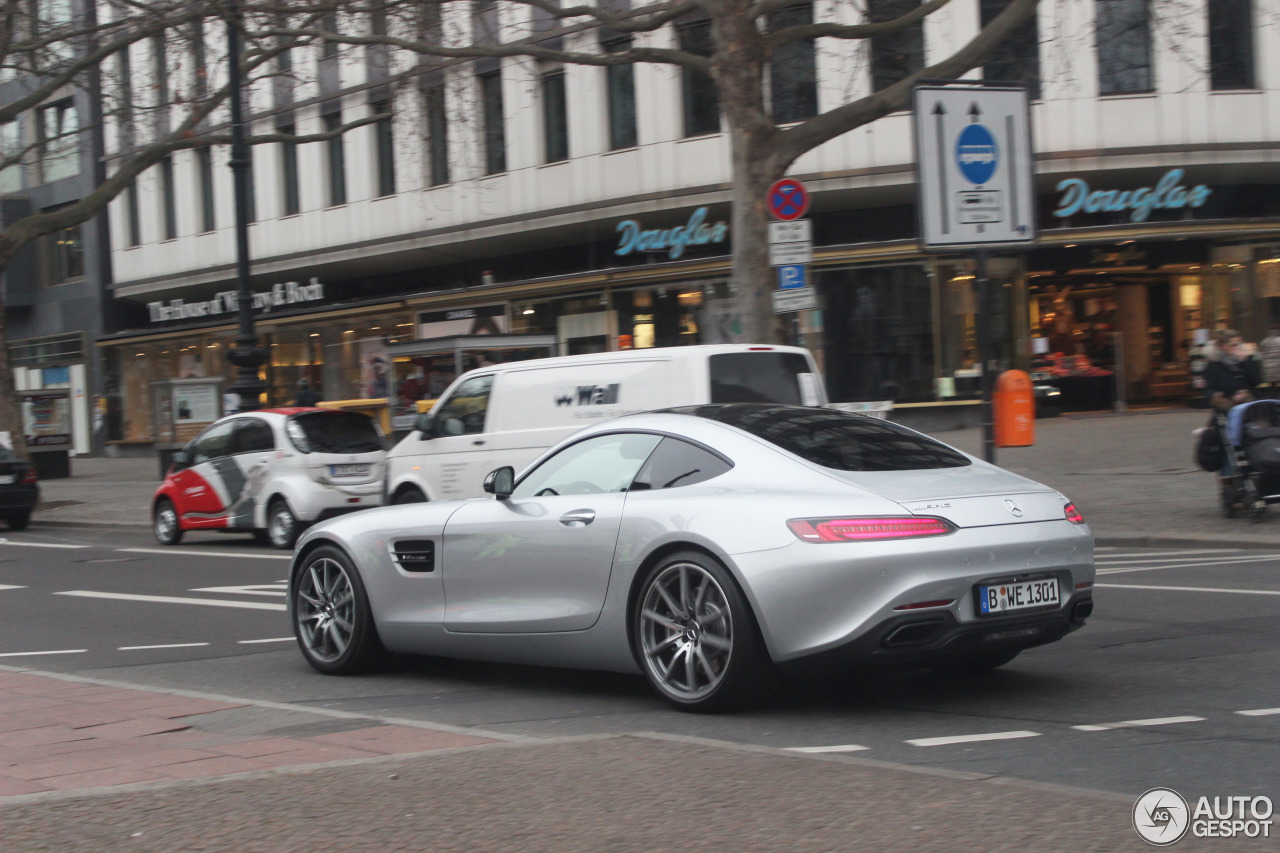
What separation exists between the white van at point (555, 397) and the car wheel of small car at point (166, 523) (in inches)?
140

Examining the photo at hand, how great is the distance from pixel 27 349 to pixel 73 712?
4318 centimetres

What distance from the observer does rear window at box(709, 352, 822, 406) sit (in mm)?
12695

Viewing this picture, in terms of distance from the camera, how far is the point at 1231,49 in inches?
984

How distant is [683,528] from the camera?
6043 mm

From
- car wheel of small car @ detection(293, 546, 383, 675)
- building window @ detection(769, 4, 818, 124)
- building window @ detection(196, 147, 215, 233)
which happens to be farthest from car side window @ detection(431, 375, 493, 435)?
building window @ detection(196, 147, 215, 233)

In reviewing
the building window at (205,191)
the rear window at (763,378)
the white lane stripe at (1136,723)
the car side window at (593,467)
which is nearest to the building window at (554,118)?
the building window at (205,191)

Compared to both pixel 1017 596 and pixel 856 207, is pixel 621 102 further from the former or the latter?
pixel 1017 596

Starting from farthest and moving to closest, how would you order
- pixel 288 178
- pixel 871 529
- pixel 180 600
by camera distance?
1. pixel 288 178
2. pixel 180 600
3. pixel 871 529

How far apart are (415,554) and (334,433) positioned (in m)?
9.16

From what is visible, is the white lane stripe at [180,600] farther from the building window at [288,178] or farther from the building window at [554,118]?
the building window at [288,178]

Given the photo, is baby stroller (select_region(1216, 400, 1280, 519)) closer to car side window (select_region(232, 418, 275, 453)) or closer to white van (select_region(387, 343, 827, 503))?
white van (select_region(387, 343, 827, 503))

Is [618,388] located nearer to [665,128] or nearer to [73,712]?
[73,712]

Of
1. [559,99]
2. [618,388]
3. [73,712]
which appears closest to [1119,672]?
[73,712]

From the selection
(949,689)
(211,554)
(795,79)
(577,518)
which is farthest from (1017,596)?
(795,79)
